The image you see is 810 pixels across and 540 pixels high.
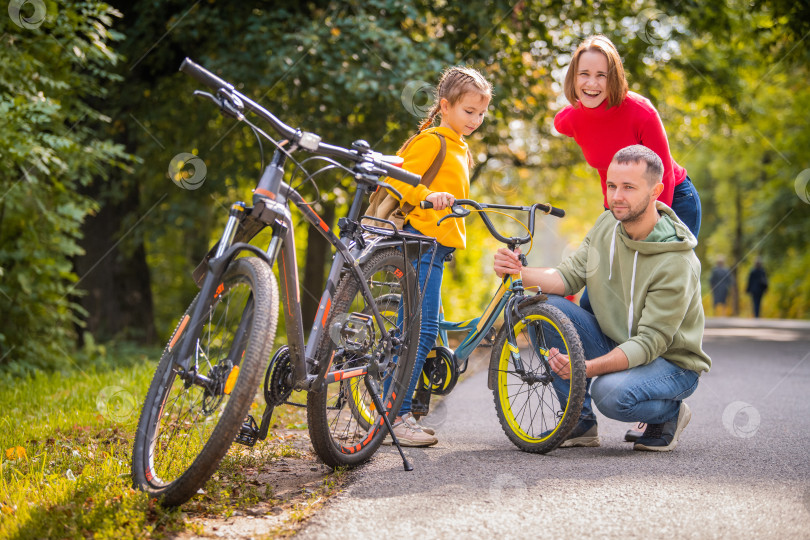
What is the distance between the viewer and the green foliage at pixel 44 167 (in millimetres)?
5902

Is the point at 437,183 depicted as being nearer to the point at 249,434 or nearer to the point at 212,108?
the point at 249,434

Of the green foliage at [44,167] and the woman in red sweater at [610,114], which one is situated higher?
the woman in red sweater at [610,114]

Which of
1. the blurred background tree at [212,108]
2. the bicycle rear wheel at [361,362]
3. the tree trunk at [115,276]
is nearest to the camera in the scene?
the bicycle rear wheel at [361,362]

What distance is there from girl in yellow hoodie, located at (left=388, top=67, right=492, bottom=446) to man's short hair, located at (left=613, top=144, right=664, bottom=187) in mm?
776

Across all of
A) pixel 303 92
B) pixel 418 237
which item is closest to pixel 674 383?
pixel 418 237

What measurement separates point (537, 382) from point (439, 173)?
1220 millimetres

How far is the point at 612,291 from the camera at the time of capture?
161 inches

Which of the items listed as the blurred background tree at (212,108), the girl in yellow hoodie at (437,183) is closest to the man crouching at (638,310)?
the girl in yellow hoodie at (437,183)

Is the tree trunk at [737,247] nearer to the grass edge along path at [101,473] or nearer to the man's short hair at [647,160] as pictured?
the grass edge along path at [101,473]

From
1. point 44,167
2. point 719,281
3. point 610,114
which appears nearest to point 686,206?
point 610,114

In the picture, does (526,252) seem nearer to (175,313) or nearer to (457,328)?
(457,328)

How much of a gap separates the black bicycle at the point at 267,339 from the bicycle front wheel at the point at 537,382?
2.23ft

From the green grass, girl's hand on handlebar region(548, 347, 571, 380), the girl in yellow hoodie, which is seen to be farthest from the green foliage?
girl's hand on handlebar region(548, 347, 571, 380)

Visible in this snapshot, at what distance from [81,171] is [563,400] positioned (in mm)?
5427
